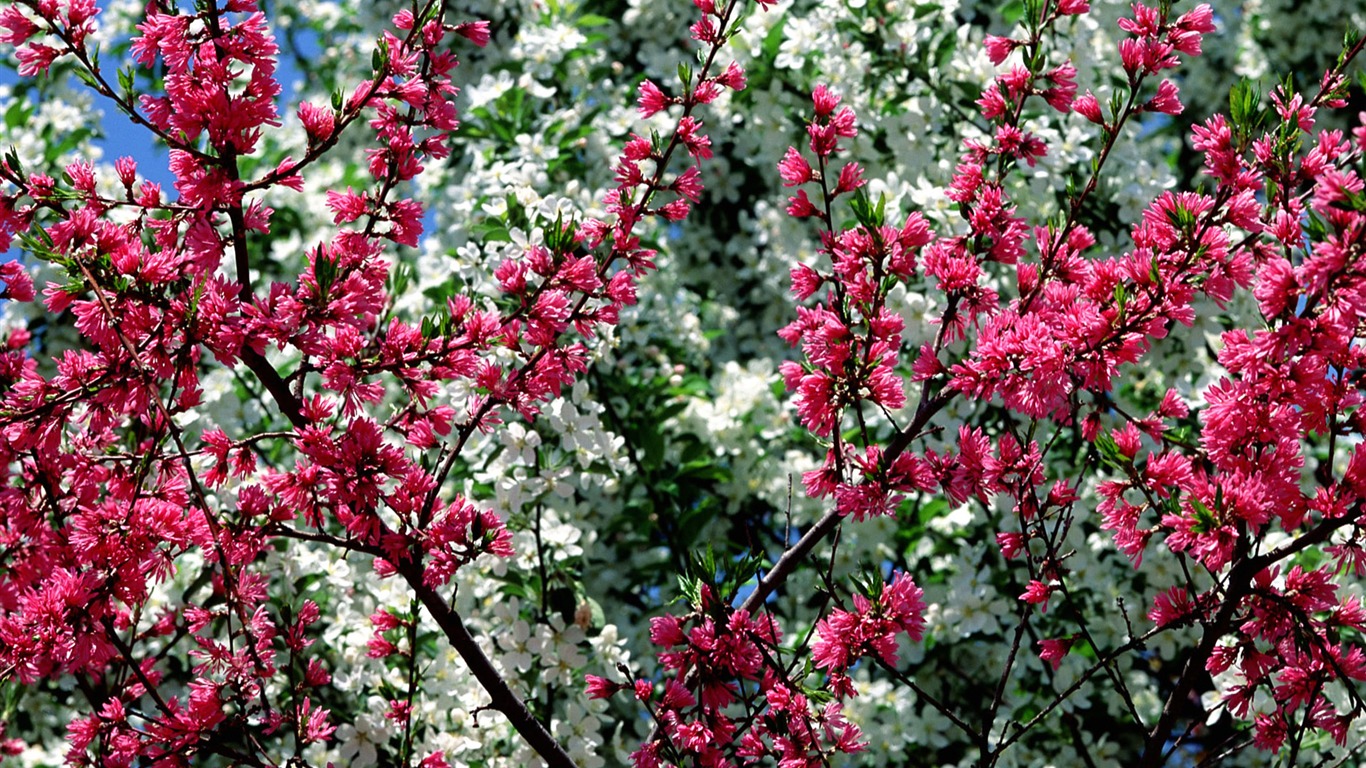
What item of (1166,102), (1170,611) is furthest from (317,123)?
(1170,611)

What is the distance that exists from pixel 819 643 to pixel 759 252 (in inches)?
128

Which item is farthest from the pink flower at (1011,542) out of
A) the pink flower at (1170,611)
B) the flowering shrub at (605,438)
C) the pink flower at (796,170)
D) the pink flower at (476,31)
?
the pink flower at (476,31)

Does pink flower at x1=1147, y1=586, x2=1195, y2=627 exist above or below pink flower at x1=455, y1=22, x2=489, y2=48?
below

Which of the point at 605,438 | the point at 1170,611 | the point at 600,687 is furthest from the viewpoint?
the point at 605,438

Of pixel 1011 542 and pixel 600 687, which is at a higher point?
pixel 1011 542

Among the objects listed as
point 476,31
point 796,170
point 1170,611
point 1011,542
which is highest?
point 476,31

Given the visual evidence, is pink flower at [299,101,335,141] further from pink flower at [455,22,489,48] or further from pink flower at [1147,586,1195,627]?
pink flower at [1147,586,1195,627]

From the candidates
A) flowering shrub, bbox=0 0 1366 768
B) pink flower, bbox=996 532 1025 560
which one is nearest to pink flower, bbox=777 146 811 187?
flowering shrub, bbox=0 0 1366 768

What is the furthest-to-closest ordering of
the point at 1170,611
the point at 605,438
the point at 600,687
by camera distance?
the point at 605,438, the point at 600,687, the point at 1170,611

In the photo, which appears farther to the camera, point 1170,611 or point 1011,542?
point 1011,542

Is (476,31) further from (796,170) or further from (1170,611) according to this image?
(1170,611)

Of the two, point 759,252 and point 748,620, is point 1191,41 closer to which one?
point 748,620

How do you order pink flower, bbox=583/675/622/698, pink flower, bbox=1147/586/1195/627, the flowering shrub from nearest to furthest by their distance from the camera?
the flowering shrub, pink flower, bbox=1147/586/1195/627, pink flower, bbox=583/675/622/698

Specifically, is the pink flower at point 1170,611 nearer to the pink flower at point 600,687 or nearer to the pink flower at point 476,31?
the pink flower at point 600,687
